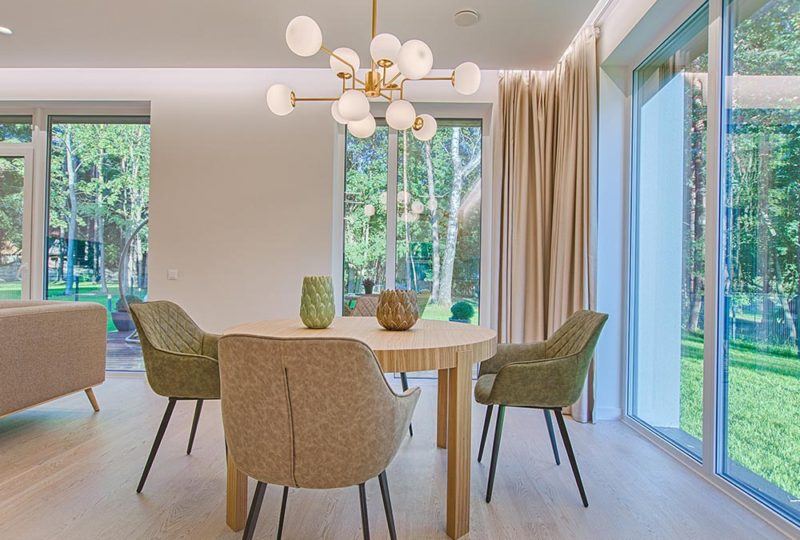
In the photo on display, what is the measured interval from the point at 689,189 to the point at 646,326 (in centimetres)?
92

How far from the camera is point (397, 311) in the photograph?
6.39 ft

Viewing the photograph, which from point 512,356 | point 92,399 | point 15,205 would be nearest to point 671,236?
point 512,356

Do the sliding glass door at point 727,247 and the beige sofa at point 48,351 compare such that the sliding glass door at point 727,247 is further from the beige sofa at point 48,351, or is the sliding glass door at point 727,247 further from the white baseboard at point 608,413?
the beige sofa at point 48,351

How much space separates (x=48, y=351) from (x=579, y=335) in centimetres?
297

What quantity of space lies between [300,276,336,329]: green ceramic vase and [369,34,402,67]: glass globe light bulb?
1012mm

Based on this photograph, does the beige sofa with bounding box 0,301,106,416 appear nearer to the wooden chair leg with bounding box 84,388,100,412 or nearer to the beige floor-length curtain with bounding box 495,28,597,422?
the wooden chair leg with bounding box 84,388,100,412

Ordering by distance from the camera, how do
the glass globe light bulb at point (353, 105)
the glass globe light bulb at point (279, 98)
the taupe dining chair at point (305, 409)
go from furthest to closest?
the glass globe light bulb at point (279, 98) < the glass globe light bulb at point (353, 105) < the taupe dining chair at point (305, 409)

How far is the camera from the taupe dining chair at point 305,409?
1150 millimetres

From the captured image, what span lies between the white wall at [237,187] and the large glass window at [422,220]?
0.33 m

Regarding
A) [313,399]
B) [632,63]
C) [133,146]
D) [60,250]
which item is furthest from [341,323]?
[60,250]

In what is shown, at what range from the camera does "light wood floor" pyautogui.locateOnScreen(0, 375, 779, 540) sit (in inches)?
66.3

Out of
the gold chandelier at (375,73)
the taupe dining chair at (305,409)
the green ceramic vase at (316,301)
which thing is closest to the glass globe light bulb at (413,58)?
the gold chandelier at (375,73)

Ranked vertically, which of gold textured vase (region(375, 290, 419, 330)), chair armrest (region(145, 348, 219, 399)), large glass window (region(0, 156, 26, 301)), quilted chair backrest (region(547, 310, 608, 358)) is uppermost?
large glass window (region(0, 156, 26, 301))

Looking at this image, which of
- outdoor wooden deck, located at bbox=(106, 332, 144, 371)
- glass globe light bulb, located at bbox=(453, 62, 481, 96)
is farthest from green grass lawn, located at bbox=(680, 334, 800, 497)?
outdoor wooden deck, located at bbox=(106, 332, 144, 371)
